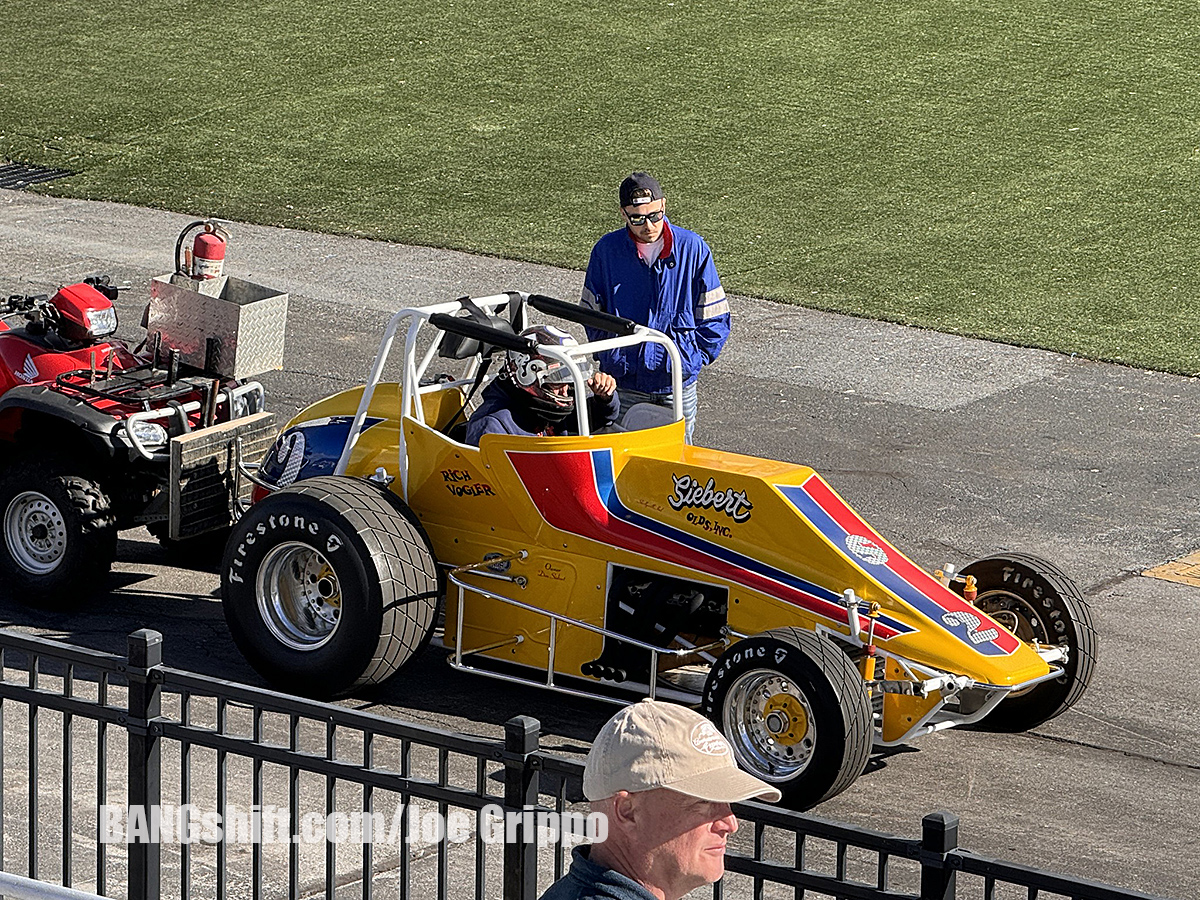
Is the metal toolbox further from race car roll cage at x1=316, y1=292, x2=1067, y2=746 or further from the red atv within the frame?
race car roll cage at x1=316, y1=292, x2=1067, y2=746

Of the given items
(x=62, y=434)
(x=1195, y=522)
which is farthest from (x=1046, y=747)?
(x=62, y=434)

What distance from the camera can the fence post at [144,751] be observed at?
16.3ft

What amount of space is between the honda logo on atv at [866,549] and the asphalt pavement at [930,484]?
Result: 2.80ft

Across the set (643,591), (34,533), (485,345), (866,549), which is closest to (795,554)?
(866,549)

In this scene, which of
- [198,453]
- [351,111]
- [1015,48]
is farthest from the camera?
[1015,48]

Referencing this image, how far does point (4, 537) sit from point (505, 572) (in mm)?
2651

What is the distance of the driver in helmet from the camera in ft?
26.1

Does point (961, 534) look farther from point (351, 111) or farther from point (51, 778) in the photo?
point (351, 111)

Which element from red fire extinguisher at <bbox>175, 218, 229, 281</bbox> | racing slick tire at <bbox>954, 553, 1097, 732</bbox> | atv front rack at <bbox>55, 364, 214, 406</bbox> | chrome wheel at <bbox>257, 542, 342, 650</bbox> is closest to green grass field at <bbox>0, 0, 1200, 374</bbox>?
racing slick tire at <bbox>954, 553, 1097, 732</bbox>

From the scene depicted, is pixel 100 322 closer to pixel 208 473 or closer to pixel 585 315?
pixel 208 473

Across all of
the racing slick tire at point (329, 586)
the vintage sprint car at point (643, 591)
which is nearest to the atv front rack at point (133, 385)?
the vintage sprint car at point (643, 591)

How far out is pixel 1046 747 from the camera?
7793 mm

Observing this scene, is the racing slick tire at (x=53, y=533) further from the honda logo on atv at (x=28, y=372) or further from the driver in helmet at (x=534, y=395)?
the driver in helmet at (x=534, y=395)

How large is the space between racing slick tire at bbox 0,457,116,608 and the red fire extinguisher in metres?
1.21
